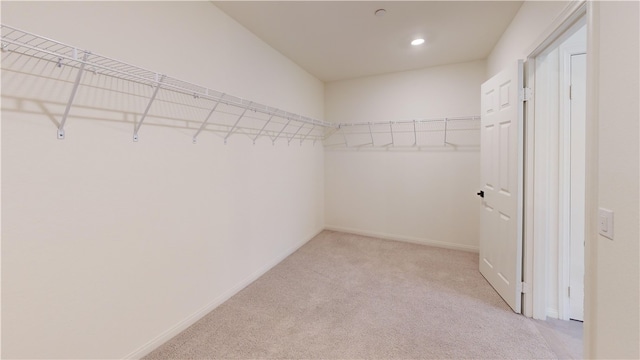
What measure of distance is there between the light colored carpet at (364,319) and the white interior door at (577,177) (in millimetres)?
461

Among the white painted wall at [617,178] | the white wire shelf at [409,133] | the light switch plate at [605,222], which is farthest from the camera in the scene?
the white wire shelf at [409,133]

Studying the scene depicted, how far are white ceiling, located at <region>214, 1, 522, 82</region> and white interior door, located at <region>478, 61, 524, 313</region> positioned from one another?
1.82 feet

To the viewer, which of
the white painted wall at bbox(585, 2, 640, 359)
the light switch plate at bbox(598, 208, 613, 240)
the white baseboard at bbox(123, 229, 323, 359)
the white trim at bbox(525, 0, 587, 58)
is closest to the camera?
the white painted wall at bbox(585, 2, 640, 359)

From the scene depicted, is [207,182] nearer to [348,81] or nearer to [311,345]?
[311,345]

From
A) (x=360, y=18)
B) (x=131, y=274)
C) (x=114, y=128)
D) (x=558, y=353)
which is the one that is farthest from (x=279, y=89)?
(x=558, y=353)

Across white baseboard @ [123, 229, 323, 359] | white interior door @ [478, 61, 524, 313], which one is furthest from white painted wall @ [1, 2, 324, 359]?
white interior door @ [478, 61, 524, 313]

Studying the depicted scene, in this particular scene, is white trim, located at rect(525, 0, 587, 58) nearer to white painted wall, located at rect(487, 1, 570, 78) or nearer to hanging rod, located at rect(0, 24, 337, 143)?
white painted wall, located at rect(487, 1, 570, 78)

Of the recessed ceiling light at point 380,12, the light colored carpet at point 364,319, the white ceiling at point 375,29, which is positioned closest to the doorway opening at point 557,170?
the light colored carpet at point 364,319

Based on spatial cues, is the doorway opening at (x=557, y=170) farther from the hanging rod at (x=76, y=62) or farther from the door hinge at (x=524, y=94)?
the hanging rod at (x=76, y=62)

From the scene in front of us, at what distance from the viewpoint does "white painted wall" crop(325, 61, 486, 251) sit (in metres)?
3.28

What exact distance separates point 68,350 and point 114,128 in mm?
1158

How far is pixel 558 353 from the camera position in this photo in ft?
5.28

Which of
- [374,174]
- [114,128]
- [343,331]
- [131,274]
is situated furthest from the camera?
[374,174]

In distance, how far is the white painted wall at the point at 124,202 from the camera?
1.12 meters
